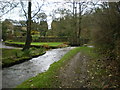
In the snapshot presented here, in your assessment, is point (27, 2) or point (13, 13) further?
point (27, 2)

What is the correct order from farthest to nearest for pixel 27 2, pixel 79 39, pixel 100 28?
pixel 79 39 → pixel 27 2 → pixel 100 28

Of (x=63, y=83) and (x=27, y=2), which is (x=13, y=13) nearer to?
(x=27, y=2)

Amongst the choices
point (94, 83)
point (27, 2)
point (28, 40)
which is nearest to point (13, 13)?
point (27, 2)

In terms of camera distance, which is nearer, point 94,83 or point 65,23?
point 94,83

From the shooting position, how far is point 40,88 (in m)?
3.66

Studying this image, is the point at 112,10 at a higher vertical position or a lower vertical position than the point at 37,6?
lower

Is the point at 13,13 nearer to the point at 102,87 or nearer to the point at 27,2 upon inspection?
the point at 27,2

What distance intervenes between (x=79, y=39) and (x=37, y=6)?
45.2 ft

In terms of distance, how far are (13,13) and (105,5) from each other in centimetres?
785

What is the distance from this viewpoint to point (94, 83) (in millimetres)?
3838

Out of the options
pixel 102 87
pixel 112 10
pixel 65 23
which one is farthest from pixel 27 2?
pixel 65 23

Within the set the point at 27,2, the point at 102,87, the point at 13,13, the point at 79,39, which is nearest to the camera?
the point at 102,87

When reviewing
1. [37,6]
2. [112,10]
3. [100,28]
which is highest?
[37,6]

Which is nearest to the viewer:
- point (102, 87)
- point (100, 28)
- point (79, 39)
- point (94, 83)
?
point (102, 87)
